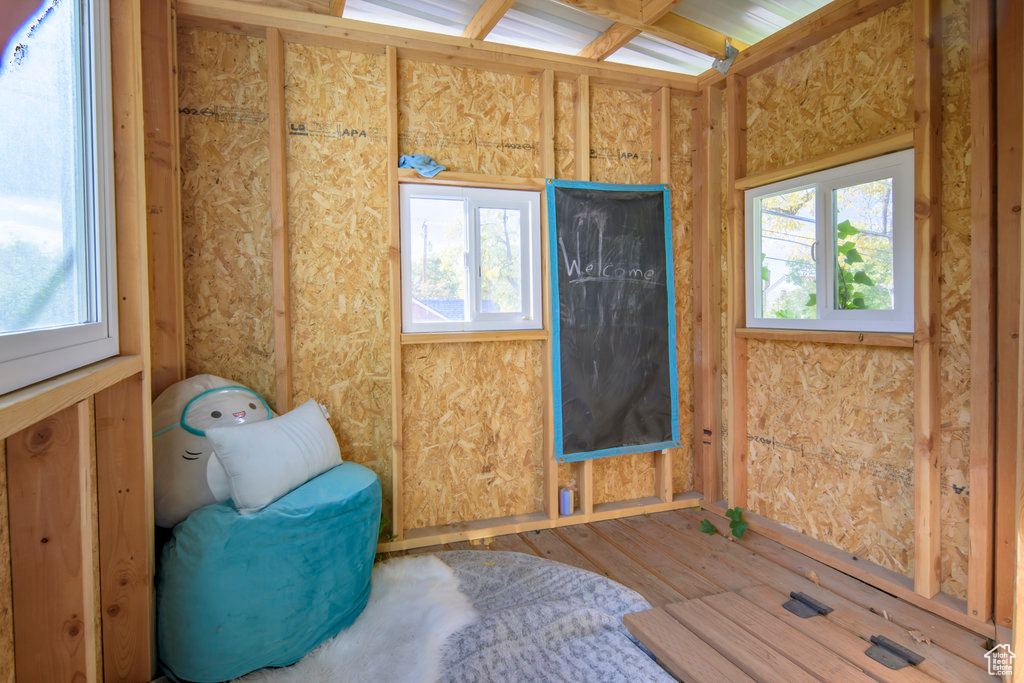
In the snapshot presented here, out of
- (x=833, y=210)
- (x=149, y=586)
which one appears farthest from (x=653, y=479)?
(x=149, y=586)

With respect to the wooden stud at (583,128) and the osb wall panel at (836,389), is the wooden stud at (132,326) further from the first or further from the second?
the osb wall panel at (836,389)

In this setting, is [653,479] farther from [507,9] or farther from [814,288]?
[507,9]

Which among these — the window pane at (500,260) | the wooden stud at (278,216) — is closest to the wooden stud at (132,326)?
the wooden stud at (278,216)

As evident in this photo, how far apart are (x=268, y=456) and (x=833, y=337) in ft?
8.43

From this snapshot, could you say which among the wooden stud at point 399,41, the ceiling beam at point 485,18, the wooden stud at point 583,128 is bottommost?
the wooden stud at point 583,128

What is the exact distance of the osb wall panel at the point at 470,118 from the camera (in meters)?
2.84

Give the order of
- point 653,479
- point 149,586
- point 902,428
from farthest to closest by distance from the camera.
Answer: point 653,479, point 902,428, point 149,586

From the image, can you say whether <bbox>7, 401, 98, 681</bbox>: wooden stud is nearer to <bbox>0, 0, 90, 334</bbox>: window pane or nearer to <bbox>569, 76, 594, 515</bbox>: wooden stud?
<bbox>0, 0, 90, 334</bbox>: window pane

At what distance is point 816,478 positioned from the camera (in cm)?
274

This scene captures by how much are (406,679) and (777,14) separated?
11.3ft

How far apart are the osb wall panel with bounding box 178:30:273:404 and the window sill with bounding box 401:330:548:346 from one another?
0.74 m

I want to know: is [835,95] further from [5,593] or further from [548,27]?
[5,593]

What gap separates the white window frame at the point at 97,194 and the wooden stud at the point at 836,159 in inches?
112

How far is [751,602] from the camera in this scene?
219 centimetres
